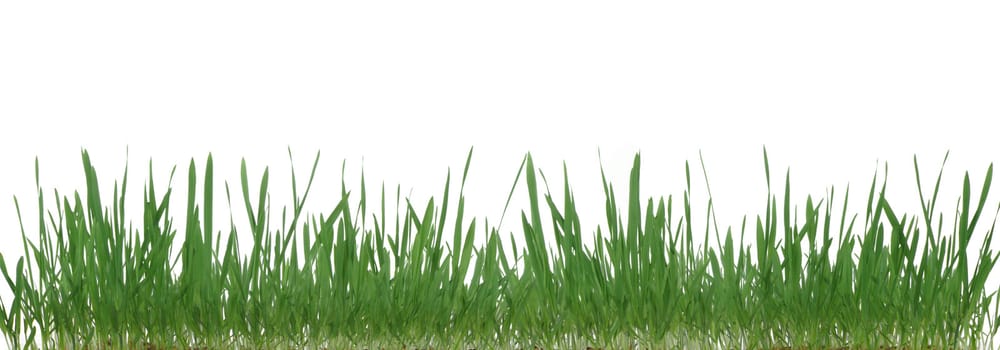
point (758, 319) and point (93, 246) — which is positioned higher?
point (93, 246)

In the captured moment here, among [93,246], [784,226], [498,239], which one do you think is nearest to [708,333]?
[784,226]

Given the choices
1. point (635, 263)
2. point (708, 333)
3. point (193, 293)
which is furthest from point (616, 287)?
point (193, 293)

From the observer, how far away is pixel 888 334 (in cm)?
264

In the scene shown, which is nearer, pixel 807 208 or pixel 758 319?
pixel 758 319

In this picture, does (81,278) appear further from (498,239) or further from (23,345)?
(498,239)

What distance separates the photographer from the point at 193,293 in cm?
260

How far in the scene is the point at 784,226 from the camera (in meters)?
2.63

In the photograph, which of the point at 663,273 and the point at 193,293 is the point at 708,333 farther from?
the point at 193,293

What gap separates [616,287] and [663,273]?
4.6 inches

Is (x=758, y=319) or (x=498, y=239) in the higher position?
(x=498, y=239)

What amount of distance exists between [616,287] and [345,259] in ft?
2.12

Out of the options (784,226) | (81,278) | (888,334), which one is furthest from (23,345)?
(888,334)

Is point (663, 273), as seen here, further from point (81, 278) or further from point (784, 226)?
point (81, 278)

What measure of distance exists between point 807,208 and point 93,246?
5.76 ft
